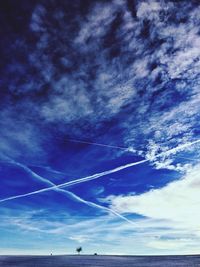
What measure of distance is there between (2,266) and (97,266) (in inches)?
293

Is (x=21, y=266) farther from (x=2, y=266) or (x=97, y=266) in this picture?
(x=97, y=266)

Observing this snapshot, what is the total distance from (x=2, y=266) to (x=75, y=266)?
5.84 metres

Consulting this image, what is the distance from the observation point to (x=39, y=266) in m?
24.6

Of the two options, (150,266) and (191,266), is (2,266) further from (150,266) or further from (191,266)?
(191,266)

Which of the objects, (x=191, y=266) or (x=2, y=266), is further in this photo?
(x=2, y=266)

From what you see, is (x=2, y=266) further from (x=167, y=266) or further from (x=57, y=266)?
(x=167, y=266)

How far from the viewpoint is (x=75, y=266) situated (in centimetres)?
2406

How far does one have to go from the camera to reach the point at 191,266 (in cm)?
2334

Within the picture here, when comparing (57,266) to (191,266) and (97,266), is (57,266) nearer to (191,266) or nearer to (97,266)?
(97,266)

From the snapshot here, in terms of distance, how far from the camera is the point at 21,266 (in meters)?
24.7

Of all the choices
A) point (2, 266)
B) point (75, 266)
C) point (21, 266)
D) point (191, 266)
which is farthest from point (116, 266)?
point (2, 266)

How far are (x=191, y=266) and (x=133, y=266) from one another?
4.38 m

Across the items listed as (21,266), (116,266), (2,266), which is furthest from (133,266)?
(2,266)

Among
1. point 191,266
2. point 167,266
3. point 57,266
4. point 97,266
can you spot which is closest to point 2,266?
point 57,266
